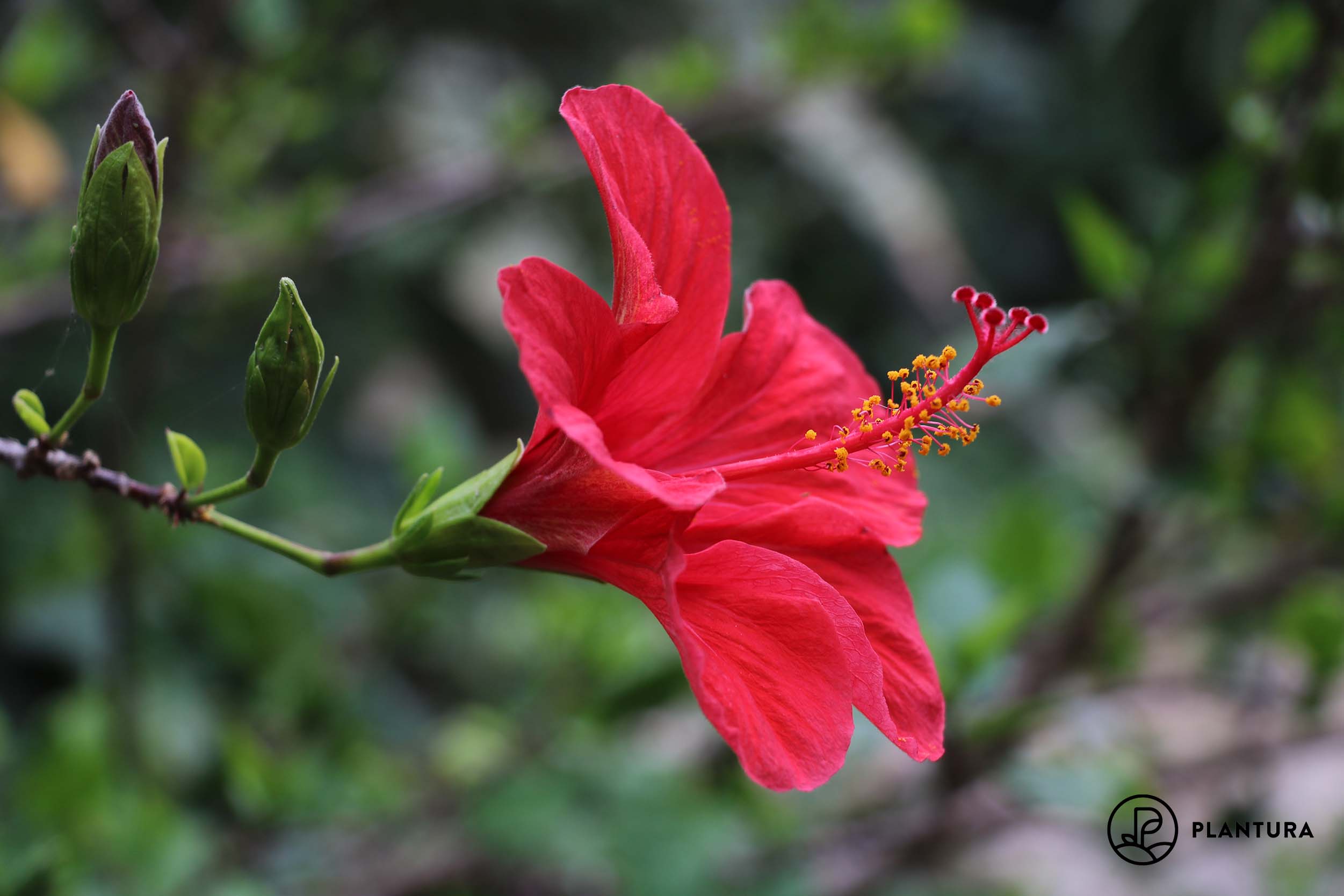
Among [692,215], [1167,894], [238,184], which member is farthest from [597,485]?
[1167,894]

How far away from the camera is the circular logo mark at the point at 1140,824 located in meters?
1.44

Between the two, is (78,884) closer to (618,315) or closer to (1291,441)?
(618,315)

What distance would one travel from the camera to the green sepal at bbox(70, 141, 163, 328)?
0.70 meters

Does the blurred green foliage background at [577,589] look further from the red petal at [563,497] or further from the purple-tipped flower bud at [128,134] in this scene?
the red petal at [563,497]

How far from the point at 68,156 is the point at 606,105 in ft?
8.89

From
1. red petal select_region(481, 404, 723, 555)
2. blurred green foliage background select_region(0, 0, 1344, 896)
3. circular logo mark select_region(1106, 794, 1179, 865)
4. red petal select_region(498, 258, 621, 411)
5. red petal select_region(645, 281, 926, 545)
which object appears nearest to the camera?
red petal select_region(498, 258, 621, 411)

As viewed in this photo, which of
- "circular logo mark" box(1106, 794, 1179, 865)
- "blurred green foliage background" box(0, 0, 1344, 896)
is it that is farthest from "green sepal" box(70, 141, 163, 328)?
→ "circular logo mark" box(1106, 794, 1179, 865)

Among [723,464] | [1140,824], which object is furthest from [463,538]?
[1140,824]

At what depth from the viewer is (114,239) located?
0.71 m

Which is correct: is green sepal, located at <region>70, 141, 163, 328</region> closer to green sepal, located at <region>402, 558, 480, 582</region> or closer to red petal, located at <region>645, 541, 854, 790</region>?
green sepal, located at <region>402, 558, 480, 582</region>

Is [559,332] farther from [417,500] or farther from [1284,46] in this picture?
[1284,46]

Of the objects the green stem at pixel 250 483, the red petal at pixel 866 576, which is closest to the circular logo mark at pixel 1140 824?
the red petal at pixel 866 576

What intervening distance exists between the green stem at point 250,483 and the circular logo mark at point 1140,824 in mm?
1234

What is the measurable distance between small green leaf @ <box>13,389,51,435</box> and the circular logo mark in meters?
1.37
